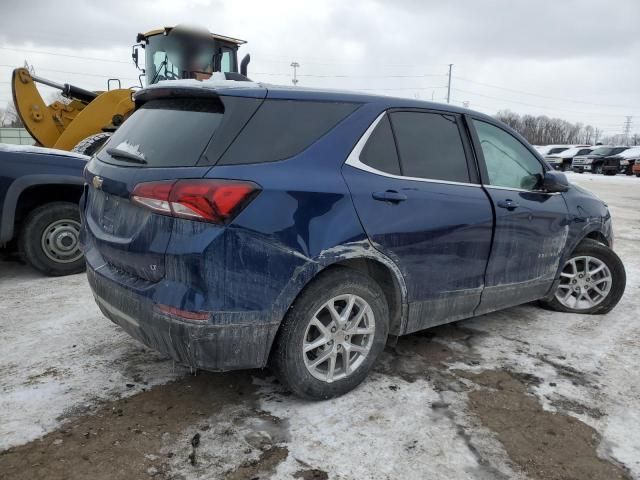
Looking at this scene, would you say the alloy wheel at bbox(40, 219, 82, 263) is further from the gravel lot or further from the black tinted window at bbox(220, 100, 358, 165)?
the black tinted window at bbox(220, 100, 358, 165)

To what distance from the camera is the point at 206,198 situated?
92.2 inches

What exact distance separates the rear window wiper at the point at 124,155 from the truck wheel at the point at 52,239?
2.41 meters

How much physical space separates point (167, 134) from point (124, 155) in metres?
0.31

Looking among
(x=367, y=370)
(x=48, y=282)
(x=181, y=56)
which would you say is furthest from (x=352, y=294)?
(x=181, y=56)

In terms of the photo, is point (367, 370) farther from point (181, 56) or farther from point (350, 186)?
point (181, 56)

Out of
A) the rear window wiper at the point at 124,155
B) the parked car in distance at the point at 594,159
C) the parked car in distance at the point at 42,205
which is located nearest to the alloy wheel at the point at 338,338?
the rear window wiper at the point at 124,155

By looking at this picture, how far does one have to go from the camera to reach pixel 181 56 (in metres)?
9.13

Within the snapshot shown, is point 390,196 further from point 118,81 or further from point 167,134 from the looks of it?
point 118,81

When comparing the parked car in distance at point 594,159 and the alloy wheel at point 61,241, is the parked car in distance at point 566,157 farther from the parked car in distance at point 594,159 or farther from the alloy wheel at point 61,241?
the alloy wheel at point 61,241

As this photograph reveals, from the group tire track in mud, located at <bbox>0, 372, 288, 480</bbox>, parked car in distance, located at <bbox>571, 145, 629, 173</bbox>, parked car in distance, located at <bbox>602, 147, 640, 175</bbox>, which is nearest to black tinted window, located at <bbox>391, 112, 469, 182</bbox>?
tire track in mud, located at <bbox>0, 372, 288, 480</bbox>

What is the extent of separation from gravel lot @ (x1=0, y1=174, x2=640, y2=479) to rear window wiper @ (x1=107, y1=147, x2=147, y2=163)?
1.31 metres

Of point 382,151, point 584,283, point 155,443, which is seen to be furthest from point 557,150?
point 155,443

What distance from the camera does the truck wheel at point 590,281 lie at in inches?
177

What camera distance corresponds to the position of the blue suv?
241 cm
